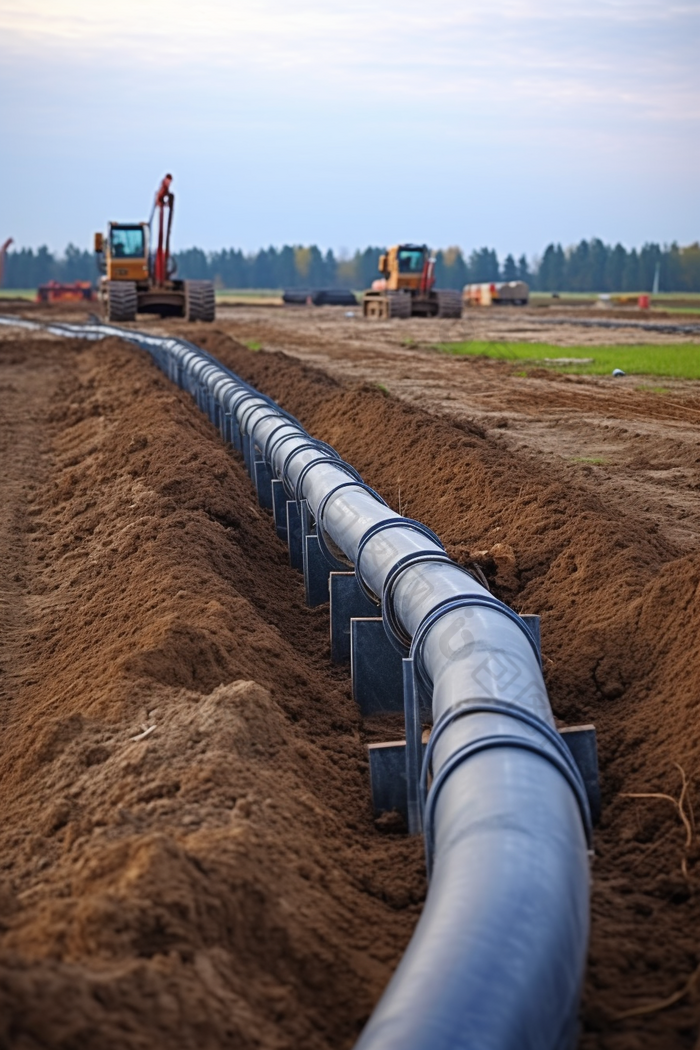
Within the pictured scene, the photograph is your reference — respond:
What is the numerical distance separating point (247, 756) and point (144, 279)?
1297 inches

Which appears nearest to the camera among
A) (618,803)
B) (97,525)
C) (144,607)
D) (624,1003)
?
(624,1003)

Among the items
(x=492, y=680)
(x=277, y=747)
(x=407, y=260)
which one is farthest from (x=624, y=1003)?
(x=407, y=260)

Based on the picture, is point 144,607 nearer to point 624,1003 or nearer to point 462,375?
point 624,1003

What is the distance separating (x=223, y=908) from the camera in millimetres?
3338

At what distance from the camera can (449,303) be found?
147 ft

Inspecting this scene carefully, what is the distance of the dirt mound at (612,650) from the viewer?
3537mm

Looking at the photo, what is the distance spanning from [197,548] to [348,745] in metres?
2.78

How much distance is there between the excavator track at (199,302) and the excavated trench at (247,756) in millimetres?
25737

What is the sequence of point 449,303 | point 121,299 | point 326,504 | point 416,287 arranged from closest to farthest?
point 326,504 → point 121,299 → point 449,303 → point 416,287

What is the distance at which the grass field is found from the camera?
20.7 m

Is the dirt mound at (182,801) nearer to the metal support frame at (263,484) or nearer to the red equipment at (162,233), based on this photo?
the metal support frame at (263,484)

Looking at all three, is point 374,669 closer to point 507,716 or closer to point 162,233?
point 507,716

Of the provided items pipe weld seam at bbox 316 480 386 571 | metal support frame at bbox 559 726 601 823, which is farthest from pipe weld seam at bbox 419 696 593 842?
pipe weld seam at bbox 316 480 386 571

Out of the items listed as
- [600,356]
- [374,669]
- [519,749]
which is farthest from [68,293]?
[519,749]
